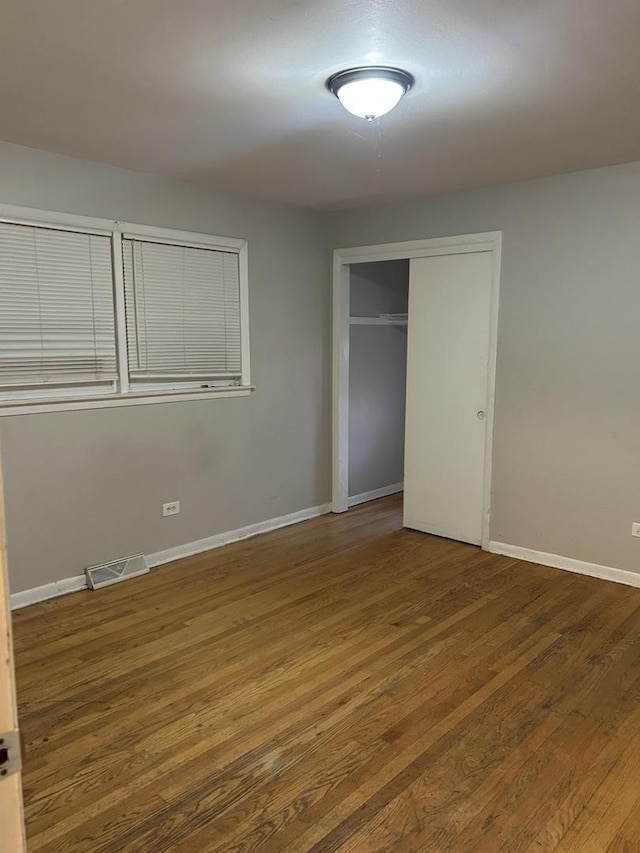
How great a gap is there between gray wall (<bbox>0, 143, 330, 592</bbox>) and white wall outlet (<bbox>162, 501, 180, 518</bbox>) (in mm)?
39

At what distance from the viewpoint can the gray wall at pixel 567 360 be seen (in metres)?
3.70

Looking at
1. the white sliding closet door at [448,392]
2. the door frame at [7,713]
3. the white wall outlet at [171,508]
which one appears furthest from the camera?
A: the white sliding closet door at [448,392]

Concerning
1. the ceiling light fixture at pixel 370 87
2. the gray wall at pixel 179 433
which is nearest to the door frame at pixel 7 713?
the ceiling light fixture at pixel 370 87

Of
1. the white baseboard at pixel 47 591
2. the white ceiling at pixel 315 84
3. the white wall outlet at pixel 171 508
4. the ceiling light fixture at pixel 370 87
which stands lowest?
the white baseboard at pixel 47 591

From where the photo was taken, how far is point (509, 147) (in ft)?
10.7

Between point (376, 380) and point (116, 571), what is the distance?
2.95m

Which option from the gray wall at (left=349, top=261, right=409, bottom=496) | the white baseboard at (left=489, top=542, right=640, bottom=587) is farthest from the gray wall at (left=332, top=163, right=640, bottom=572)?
the gray wall at (left=349, top=261, right=409, bottom=496)

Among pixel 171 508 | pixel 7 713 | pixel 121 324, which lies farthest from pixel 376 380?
pixel 7 713

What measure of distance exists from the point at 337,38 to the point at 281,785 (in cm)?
259

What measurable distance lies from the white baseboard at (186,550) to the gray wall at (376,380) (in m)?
0.66

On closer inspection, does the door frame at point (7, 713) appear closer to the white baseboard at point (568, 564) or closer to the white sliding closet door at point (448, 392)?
the white baseboard at point (568, 564)

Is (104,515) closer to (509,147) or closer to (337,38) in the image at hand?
(337,38)

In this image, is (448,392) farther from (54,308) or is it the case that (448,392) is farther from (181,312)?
(54,308)

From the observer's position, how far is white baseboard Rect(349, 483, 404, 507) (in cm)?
566
